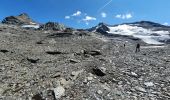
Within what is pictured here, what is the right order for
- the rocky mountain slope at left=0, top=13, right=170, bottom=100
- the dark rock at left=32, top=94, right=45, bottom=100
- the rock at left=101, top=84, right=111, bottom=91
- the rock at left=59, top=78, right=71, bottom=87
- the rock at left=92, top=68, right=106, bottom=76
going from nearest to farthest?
the dark rock at left=32, top=94, right=45, bottom=100
the rocky mountain slope at left=0, top=13, right=170, bottom=100
the rock at left=101, top=84, right=111, bottom=91
the rock at left=59, top=78, right=71, bottom=87
the rock at left=92, top=68, right=106, bottom=76

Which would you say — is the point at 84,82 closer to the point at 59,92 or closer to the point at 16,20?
the point at 59,92

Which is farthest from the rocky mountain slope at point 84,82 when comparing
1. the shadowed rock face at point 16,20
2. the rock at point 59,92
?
the shadowed rock face at point 16,20

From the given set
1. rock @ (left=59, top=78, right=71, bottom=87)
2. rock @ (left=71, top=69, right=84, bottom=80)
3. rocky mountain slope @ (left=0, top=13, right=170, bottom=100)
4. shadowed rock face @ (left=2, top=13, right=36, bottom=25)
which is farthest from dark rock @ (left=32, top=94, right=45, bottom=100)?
shadowed rock face @ (left=2, top=13, right=36, bottom=25)

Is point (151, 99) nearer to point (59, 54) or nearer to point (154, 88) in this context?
point (154, 88)

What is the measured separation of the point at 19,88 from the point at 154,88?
840 centimetres

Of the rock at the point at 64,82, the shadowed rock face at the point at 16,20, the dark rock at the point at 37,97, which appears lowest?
the dark rock at the point at 37,97

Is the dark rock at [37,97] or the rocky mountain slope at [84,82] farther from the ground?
the rocky mountain slope at [84,82]

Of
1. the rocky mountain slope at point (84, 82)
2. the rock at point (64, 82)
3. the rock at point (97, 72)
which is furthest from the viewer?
the rock at point (97, 72)

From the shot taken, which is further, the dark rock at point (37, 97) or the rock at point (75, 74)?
the rock at point (75, 74)

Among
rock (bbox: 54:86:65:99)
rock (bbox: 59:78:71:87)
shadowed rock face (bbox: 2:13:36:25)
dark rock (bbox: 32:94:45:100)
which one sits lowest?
dark rock (bbox: 32:94:45:100)

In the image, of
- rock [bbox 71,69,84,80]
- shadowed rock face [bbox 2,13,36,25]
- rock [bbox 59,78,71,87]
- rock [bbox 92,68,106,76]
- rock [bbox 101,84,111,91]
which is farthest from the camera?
shadowed rock face [bbox 2,13,36,25]

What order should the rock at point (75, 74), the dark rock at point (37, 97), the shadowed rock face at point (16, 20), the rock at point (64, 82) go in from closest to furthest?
the dark rock at point (37, 97)
the rock at point (64, 82)
the rock at point (75, 74)
the shadowed rock face at point (16, 20)

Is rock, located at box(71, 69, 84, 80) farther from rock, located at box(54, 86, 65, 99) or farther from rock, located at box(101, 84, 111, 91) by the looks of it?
rock, located at box(101, 84, 111, 91)

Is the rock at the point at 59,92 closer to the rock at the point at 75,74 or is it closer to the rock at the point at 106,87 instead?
the rock at the point at 75,74
